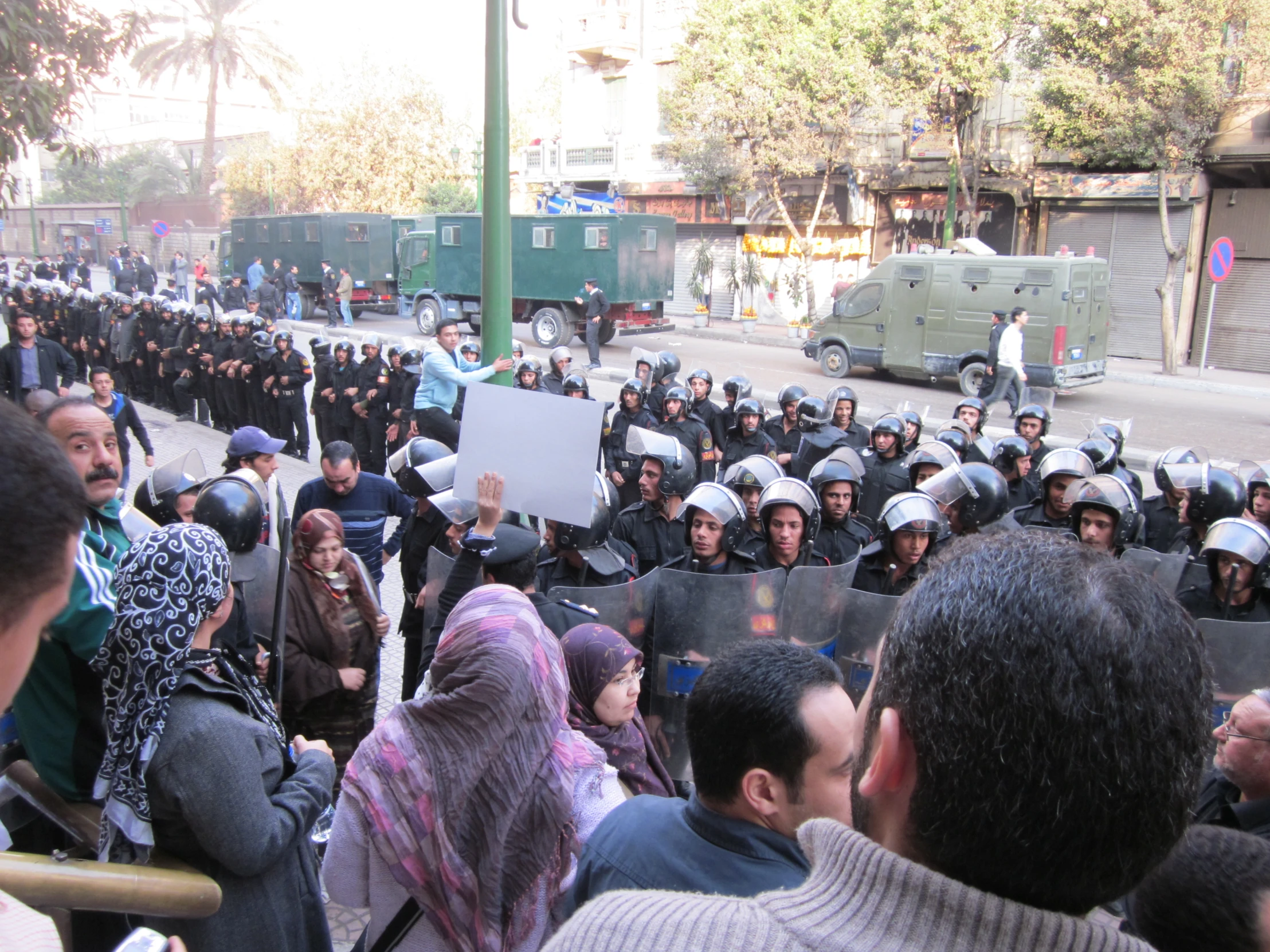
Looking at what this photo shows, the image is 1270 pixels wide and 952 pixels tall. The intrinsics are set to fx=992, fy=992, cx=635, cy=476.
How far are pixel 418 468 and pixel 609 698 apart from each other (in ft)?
8.58

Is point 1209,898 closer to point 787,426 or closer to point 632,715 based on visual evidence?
point 632,715

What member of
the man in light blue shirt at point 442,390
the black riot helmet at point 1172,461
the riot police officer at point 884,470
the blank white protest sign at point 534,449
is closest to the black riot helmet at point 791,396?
the riot police officer at point 884,470

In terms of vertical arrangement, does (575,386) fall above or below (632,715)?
above

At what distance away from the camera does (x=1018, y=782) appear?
0.89 meters

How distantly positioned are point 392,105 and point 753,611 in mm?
37541

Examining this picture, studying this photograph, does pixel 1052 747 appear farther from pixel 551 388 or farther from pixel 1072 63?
pixel 1072 63

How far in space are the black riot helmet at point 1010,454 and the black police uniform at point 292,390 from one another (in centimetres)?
767

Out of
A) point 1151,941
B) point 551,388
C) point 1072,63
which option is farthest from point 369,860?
point 1072,63

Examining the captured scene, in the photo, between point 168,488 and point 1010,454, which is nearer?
point 168,488

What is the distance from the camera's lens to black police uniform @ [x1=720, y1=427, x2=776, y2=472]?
8.46 metres

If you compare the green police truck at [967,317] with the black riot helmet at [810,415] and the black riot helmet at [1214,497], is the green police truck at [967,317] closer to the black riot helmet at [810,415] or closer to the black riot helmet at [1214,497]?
the black riot helmet at [810,415]

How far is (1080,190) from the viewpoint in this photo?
22781mm

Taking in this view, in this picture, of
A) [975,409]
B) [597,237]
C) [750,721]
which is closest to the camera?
[750,721]

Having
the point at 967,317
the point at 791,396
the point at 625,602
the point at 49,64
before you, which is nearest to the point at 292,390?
the point at 49,64
